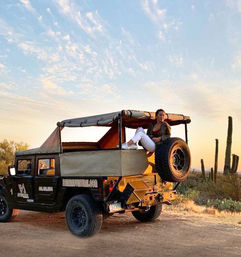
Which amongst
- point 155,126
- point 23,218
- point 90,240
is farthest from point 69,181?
point 23,218

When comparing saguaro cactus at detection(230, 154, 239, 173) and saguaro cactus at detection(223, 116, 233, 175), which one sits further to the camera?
saguaro cactus at detection(223, 116, 233, 175)

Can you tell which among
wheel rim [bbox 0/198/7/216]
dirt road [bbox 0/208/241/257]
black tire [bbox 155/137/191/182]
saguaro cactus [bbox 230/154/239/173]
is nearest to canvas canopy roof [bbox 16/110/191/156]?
black tire [bbox 155/137/191/182]

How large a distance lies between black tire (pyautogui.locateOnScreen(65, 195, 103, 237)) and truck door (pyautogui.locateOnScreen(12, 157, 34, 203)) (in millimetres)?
1641

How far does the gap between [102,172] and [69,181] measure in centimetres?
97

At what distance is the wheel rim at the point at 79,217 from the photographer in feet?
24.9

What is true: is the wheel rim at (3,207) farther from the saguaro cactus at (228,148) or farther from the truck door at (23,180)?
the saguaro cactus at (228,148)

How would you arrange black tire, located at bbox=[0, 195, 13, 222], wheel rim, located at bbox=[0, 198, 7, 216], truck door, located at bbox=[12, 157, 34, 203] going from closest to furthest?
truck door, located at bbox=[12, 157, 34, 203] < black tire, located at bbox=[0, 195, 13, 222] < wheel rim, located at bbox=[0, 198, 7, 216]

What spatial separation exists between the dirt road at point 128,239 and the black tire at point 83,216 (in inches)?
6.9

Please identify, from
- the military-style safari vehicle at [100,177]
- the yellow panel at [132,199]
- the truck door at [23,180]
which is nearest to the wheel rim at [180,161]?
the military-style safari vehicle at [100,177]

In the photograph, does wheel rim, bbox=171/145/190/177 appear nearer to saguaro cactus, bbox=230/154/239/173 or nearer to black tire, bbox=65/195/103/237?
black tire, bbox=65/195/103/237

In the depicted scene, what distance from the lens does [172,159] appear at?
749 cm

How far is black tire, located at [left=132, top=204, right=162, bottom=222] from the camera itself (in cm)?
910

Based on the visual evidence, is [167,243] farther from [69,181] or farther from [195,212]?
[195,212]

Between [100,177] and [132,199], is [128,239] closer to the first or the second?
[132,199]
